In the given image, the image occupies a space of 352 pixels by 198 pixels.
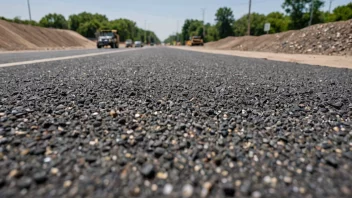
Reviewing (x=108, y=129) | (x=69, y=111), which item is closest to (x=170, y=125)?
(x=108, y=129)

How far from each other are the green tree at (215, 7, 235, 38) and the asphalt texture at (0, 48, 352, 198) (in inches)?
3067

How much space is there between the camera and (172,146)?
1583 mm

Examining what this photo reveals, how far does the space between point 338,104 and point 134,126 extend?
2.60m

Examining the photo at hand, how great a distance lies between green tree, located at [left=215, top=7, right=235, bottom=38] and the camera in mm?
74750

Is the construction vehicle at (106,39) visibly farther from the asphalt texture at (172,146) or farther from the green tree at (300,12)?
the green tree at (300,12)

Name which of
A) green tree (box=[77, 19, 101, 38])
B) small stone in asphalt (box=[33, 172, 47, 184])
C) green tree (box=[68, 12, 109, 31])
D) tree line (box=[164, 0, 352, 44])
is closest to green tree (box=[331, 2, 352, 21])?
tree line (box=[164, 0, 352, 44])

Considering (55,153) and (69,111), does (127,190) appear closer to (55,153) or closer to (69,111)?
(55,153)

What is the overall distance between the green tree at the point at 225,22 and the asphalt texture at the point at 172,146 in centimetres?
7791

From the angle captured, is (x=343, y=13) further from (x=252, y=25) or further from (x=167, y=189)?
(x=167, y=189)

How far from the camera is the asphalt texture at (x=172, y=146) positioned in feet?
3.74

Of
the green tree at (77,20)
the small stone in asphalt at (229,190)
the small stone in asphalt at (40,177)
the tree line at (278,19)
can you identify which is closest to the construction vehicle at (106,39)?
the small stone in asphalt at (40,177)

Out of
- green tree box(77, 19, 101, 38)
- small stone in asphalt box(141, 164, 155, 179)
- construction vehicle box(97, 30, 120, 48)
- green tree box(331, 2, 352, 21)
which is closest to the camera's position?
small stone in asphalt box(141, 164, 155, 179)

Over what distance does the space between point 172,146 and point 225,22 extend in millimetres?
81079

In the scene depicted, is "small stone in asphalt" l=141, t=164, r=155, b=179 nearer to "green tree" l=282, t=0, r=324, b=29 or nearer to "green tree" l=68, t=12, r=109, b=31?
"green tree" l=282, t=0, r=324, b=29
